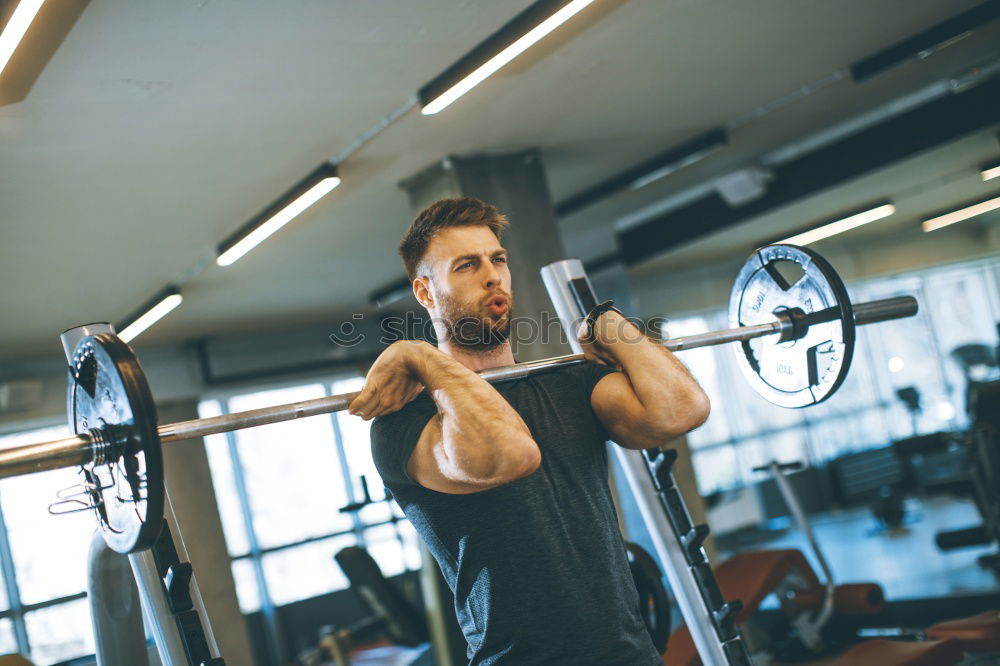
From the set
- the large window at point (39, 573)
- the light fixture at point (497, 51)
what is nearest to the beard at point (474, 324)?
the light fixture at point (497, 51)

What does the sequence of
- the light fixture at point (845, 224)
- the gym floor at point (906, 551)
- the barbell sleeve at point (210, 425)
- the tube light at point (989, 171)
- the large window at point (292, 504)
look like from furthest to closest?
the large window at point (292, 504)
the light fixture at point (845, 224)
the gym floor at point (906, 551)
the tube light at point (989, 171)
the barbell sleeve at point (210, 425)

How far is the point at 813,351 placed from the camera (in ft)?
7.43

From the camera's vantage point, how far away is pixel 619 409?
6.01ft

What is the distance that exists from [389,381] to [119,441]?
0.47 metres

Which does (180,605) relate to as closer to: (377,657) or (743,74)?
(743,74)

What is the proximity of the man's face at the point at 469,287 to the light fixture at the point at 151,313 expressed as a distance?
4.80 meters

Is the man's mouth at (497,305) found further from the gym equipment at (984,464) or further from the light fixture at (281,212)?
the gym equipment at (984,464)

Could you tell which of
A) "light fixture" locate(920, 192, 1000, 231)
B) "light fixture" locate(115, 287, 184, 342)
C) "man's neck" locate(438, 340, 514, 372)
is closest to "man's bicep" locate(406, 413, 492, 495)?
"man's neck" locate(438, 340, 514, 372)

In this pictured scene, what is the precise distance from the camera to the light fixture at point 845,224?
17.5 feet

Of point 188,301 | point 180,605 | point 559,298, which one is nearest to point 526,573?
point 180,605

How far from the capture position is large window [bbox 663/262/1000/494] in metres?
4.96

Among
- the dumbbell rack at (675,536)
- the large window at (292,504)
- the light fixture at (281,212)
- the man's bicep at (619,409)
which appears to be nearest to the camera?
the man's bicep at (619,409)

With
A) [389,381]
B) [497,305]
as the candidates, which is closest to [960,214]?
[497,305]

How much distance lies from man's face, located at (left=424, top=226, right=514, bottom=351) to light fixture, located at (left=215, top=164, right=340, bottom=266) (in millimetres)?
2750
